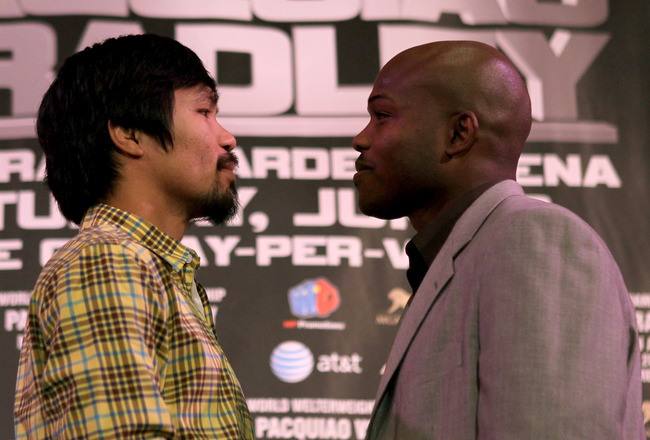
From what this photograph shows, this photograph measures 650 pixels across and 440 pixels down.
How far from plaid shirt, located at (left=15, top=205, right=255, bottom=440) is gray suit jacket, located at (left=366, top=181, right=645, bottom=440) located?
320mm

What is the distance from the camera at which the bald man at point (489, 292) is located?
1182mm

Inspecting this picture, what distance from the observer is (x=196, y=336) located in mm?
1409

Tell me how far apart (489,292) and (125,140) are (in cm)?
79

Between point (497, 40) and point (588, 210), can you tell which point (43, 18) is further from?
point (588, 210)

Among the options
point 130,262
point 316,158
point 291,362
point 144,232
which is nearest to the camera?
point 130,262

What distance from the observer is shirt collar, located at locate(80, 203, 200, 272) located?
4.93 feet

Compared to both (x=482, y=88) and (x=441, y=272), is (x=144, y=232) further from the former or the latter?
(x=482, y=88)

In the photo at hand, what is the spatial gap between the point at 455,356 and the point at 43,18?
8.86 feet

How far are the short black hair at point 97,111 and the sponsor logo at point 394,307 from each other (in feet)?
5.73

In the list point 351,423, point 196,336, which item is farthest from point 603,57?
point 196,336

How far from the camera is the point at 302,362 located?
3.13m

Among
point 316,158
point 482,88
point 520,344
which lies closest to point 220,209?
point 482,88

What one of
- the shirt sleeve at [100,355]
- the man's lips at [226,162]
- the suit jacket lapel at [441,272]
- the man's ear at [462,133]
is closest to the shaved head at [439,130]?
the man's ear at [462,133]

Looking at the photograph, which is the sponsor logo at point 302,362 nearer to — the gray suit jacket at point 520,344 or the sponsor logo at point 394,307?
the sponsor logo at point 394,307
